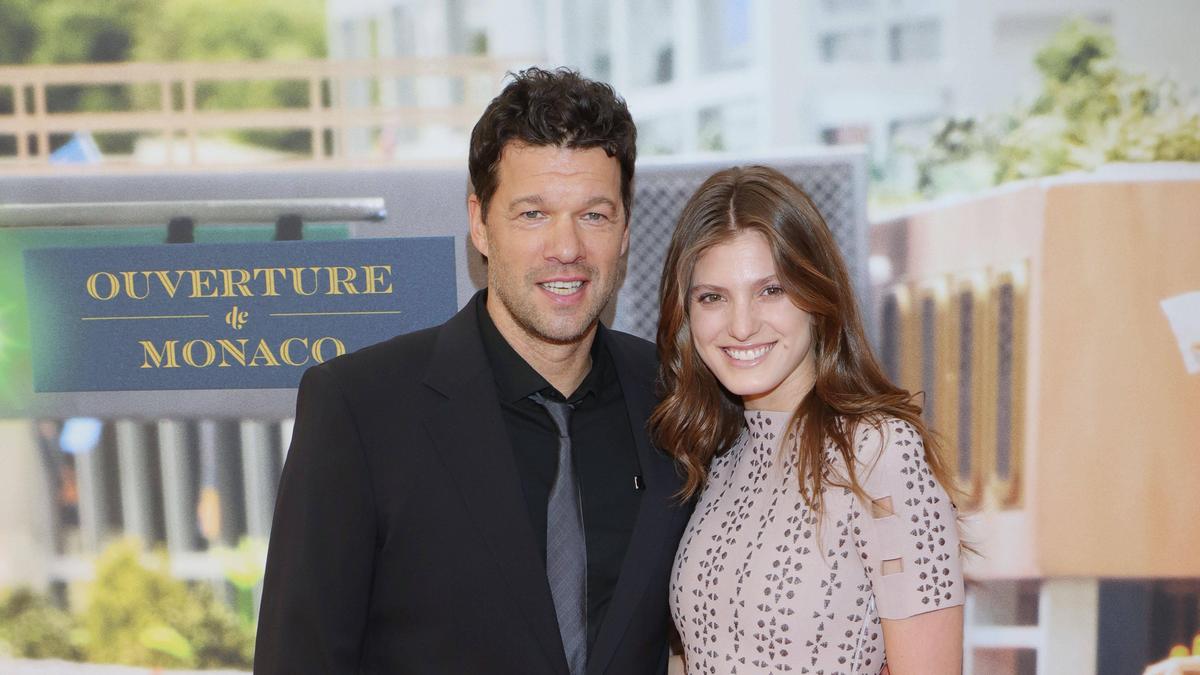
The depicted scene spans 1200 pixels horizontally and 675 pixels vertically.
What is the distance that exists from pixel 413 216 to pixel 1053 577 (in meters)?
1.78

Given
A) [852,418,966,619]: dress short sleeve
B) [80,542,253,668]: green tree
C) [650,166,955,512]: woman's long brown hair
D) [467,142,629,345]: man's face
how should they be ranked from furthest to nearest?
1. [80,542,253,668]: green tree
2. [467,142,629,345]: man's face
3. [650,166,955,512]: woman's long brown hair
4. [852,418,966,619]: dress short sleeve

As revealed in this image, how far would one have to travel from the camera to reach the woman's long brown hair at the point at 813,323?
1.63 meters

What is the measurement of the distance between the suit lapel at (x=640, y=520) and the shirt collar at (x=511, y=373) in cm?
9

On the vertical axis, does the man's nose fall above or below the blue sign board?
above

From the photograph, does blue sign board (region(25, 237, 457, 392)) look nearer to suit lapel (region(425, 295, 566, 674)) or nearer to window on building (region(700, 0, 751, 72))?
suit lapel (region(425, 295, 566, 674))

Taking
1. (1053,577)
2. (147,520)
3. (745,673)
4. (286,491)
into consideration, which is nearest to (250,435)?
(147,520)

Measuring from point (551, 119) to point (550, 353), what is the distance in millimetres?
411

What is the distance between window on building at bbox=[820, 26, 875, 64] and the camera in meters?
2.39

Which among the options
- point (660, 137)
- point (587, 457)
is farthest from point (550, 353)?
point (660, 137)

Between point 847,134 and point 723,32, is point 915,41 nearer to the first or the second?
point 847,134

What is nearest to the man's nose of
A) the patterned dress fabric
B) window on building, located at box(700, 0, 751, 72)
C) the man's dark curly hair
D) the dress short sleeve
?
the man's dark curly hair

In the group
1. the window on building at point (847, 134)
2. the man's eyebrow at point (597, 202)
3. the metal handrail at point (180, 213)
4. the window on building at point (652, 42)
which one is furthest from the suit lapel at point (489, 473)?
the window on building at point (847, 134)

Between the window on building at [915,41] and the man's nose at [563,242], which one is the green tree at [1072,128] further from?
the man's nose at [563,242]

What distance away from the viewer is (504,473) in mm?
1647
